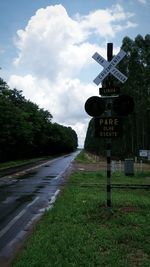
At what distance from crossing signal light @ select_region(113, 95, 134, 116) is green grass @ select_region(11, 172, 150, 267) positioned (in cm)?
254

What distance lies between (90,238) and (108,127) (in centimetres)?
366

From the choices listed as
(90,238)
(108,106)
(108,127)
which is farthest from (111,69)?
(90,238)

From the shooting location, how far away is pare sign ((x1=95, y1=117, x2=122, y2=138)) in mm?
11344

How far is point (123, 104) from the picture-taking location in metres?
A: 11.2

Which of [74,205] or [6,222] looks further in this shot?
[74,205]

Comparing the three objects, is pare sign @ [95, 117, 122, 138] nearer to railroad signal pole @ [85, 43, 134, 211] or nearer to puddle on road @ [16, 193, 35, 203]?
railroad signal pole @ [85, 43, 134, 211]

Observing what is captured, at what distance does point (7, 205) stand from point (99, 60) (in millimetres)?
5509

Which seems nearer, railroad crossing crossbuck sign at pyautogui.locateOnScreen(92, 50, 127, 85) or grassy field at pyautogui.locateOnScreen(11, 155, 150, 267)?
grassy field at pyautogui.locateOnScreen(11, 155, 150, 267)

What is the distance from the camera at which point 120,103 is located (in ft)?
36.9

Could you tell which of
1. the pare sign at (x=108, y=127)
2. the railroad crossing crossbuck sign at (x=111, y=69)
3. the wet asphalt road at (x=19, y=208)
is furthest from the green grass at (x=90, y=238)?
the railroad crossing crossbuck sign at (x=111, y=69)

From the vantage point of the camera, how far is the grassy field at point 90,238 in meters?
6.98

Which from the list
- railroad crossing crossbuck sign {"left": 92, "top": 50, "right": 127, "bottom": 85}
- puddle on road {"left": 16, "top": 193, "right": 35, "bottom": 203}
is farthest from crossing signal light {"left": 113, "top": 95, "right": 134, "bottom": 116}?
puddle on road {"left": 16, "top": 193, "right": 35, "bottom": 203}

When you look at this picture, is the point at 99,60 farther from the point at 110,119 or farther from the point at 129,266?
the point at 129,266

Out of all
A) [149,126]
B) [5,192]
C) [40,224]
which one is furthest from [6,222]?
[149,126]
